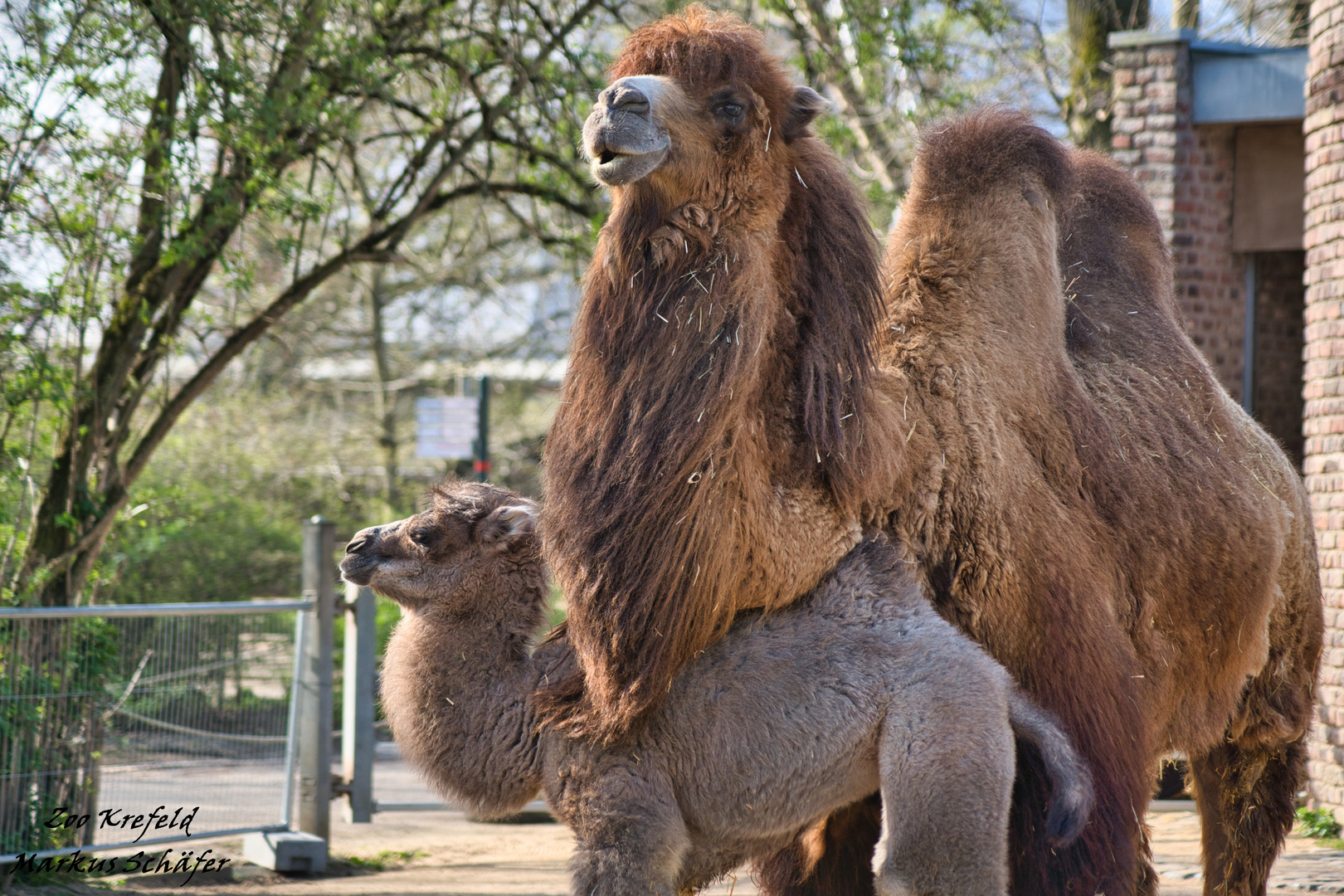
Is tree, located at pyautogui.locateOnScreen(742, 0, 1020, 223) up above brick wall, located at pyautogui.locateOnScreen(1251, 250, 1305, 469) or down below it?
above

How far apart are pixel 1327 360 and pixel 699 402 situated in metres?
6.16

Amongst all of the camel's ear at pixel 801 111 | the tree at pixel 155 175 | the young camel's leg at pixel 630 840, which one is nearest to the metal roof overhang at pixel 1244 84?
the tree at pixel 155 175

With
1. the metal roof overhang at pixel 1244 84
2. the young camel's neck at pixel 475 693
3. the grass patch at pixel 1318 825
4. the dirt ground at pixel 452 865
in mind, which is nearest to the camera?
the young camel's neck at pixel 475 693

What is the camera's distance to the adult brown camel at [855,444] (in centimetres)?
273

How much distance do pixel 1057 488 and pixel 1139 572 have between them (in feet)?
1.17

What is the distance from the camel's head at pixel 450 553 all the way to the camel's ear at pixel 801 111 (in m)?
1.24

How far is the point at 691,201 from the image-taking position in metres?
2.80

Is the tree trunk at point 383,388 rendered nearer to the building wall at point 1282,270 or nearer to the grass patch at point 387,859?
the grass patch at point 387,859

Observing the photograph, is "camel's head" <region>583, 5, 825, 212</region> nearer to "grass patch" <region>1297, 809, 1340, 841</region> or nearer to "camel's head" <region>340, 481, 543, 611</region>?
"camel's head" <region>340, 481, 543, 611</region>

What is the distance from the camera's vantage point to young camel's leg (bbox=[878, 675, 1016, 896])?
2.63m

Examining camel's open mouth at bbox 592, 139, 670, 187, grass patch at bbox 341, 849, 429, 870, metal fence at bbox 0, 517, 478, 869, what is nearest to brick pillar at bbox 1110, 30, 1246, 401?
metal fence at bbox 0, 517, 478, 869

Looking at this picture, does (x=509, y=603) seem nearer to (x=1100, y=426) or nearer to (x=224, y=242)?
(x=1100, y=426)

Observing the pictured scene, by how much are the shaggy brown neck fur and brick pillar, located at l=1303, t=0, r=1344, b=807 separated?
559 cm

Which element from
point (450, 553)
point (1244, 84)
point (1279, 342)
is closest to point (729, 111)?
point (450, 553)
